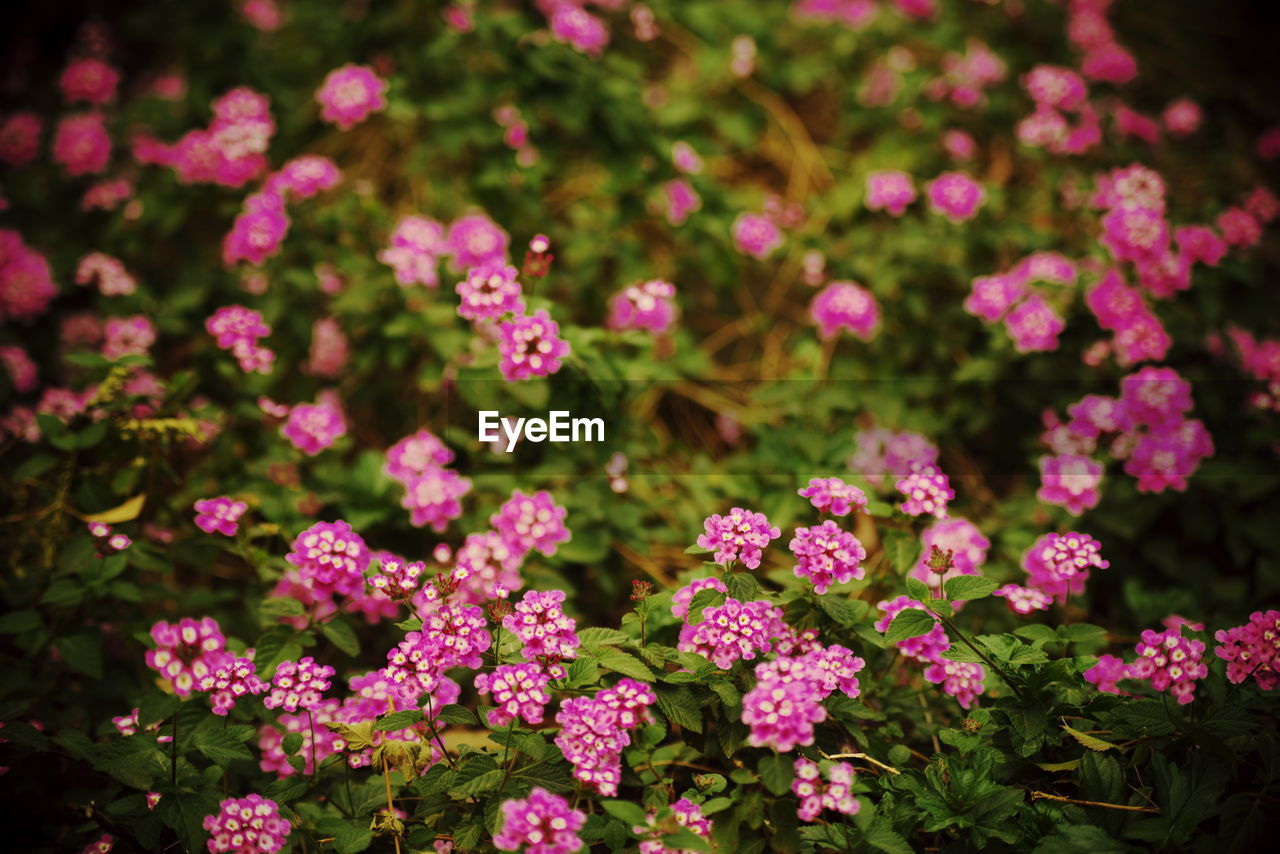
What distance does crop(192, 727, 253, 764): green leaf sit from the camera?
1447mm

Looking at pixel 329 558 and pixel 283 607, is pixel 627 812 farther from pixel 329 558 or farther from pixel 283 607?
pixel 283 607

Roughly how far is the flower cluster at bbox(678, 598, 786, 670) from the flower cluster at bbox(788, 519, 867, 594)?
4.3 inches

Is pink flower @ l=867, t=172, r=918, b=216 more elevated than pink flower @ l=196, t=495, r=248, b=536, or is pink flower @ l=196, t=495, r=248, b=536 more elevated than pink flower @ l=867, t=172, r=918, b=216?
pink flower @ l=867, t=172, r=918, b=216

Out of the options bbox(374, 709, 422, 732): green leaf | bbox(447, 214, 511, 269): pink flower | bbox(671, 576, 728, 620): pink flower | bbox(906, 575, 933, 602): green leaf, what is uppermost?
bbox(906, 575, 933, 602): green leaf

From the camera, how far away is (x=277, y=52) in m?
3.37

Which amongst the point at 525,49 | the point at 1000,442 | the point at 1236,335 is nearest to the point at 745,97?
the point at 525,49

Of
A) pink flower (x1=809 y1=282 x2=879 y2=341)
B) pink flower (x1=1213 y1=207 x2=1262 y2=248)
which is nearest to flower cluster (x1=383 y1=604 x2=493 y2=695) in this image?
pink flower (x1=809 y1=282 x2=879 y2=341)

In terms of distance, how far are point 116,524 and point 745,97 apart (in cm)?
262

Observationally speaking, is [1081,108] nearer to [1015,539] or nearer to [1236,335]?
[1236,335]

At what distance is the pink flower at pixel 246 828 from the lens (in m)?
1.35

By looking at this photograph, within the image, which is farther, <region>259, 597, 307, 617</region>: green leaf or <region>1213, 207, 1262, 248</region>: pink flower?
→ <region>1213, 207, 1262, 248</region>: pink flower

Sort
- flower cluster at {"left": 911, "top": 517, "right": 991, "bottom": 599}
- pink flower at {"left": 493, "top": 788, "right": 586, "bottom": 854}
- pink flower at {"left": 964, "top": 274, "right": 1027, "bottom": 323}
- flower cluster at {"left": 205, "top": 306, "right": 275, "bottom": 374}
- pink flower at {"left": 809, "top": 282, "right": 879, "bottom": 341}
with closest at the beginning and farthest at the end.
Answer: pink flower at {"left": 493, "top": 788, "right": 586, "bottom": 854} → flower cluster at {"left": 911, "top": 517, "right": 991, "bottom": 599} → flower cluster at {"left": 205, "top": 306, "right": 275, "bottom": 374} → pink flower at {"left": 964, "top": 274, "right": 1027, "bottom": 323} → pink flower at {"left": 809, "top": 282, "right": 879, "bottom": 341}

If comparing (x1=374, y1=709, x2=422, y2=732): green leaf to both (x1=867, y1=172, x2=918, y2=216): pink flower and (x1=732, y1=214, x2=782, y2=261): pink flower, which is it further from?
(x1=867, y1=172, x2=918, y2=216): pink flower

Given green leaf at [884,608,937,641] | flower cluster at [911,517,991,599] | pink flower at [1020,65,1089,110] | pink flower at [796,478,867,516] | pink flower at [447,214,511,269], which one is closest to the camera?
green leaf at [884,608,937,641]
